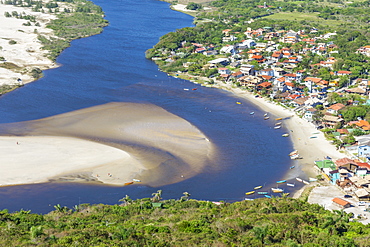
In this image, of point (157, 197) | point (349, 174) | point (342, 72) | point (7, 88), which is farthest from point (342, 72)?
point (7, 88)

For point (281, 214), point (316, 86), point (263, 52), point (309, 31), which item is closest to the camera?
point (281, 214)

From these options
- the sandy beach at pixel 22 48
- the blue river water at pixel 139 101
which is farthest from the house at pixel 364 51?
the sandy beach at pixel 22 48

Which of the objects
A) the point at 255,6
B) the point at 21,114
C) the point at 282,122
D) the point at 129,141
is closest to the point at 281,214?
the point at 129,141

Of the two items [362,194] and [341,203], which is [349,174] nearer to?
[362,194]

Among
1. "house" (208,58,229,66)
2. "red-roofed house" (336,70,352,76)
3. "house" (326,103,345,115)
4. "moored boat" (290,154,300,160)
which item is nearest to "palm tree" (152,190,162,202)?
"moored boat" (290,154,300,160)

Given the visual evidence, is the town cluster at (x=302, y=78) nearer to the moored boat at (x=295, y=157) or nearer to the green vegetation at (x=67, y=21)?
the moored boat at (x=295, y=157)

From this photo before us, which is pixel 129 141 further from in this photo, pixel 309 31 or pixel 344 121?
pixel 309 31
